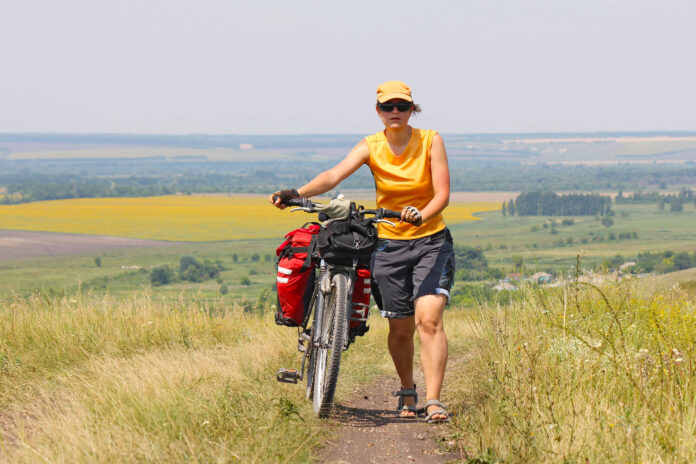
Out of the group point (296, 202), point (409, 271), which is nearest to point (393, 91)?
point (296, 202)

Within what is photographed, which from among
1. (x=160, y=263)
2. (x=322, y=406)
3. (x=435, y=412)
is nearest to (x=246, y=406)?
(x=322, y=406)

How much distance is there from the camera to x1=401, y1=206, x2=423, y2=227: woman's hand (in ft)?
16.4

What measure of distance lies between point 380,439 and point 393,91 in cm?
205

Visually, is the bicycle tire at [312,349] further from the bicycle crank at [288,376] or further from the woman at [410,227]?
the woman at [410,227]

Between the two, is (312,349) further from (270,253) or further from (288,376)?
(270,253)

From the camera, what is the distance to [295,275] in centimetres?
553

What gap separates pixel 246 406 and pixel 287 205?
1.20 meters

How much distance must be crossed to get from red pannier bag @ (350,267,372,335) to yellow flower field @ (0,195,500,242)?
11479 cm

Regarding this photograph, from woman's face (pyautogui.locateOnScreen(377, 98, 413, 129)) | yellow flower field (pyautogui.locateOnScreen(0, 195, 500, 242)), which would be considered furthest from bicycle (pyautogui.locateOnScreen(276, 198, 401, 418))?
yellow flower field (pyautogui.locateOnScreen(0, 195, 500, 242))

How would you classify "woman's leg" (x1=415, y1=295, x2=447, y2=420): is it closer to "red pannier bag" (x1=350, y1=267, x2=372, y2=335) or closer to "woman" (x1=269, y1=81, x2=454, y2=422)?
"woman" (x1=269, y1=81, x2=454, y2=422)

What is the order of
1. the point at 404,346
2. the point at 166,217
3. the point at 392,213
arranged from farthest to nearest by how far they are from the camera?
the point at 166,217 < the point at 404,346 < the point at 392,213

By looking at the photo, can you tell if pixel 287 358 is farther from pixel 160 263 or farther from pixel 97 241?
pixel 97 241

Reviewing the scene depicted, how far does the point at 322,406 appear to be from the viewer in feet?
17.2

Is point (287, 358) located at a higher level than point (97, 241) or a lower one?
higher
